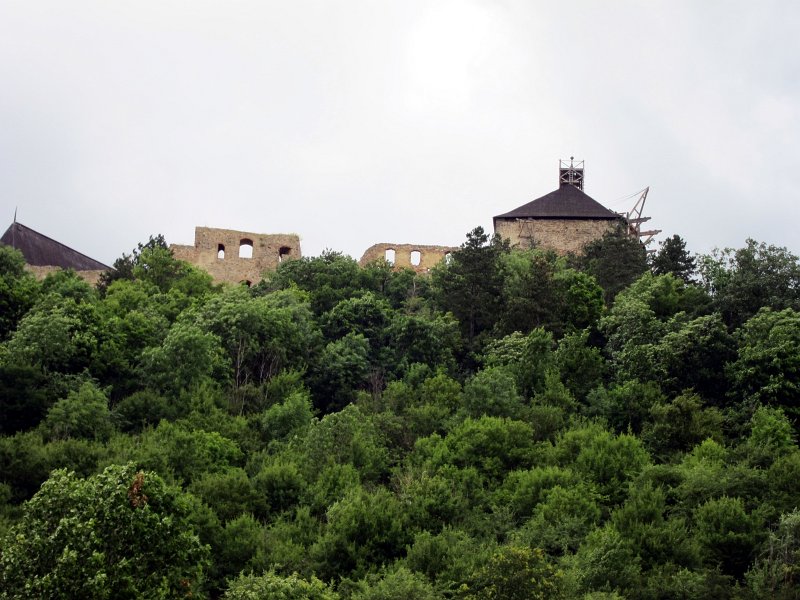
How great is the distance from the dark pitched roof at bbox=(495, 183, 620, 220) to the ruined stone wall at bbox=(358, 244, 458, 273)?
3.52m

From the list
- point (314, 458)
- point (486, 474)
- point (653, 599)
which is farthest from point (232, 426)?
point (653, 599)

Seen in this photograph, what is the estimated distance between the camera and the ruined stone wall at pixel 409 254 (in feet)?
194

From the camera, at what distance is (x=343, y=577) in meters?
32.0

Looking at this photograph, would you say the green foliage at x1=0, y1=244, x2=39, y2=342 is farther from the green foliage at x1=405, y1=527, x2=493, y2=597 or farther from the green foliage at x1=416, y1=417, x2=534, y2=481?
the green foliage at x1=405, y1=527, x2=493, y2=597

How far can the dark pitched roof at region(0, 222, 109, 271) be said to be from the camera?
59.6 meters

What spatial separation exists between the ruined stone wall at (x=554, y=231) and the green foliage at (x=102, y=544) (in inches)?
1411

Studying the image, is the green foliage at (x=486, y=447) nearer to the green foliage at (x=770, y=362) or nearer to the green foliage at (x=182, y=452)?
the green foliage at (x=182, y=452)

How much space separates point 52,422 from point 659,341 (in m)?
19.0

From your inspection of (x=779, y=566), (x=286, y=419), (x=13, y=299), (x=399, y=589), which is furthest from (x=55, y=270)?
(x=779, y=566)

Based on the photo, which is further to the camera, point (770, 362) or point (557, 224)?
point (557, 224)

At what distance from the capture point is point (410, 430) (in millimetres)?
40750

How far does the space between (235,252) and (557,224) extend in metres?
14.4

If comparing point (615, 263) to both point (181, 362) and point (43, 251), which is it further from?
point (43, 251)

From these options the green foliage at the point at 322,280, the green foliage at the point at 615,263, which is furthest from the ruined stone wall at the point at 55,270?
the green foliage at the point at 615,263
